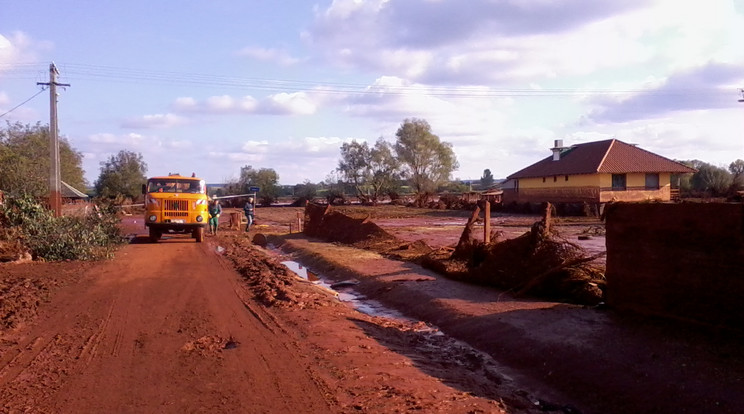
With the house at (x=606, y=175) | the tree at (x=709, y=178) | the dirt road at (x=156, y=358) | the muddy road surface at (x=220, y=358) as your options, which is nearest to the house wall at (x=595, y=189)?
the house at (x=606, y=175)

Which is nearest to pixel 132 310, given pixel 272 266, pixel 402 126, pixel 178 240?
pixel 272 266

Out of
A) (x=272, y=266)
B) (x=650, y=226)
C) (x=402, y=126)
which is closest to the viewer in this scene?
(x=650, y=226)

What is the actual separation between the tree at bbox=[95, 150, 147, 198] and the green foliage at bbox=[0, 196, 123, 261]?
63.3m

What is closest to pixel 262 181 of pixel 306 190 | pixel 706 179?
pixel 306 190

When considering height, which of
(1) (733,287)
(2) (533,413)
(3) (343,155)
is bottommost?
(2) (533,413)

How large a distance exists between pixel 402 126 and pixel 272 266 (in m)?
68.1

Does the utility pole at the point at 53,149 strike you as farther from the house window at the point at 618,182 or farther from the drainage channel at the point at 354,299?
the house window at the point at 618,182

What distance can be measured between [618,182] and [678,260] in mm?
44040

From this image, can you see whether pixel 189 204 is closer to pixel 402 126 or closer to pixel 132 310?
pixel 132 310

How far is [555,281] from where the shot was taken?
1218cm

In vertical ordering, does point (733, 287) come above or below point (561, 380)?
above

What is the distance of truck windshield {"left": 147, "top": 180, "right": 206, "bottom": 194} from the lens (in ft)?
79.5

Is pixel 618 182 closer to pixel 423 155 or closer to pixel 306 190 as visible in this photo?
pixel 423 155

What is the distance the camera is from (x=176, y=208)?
23.9m
